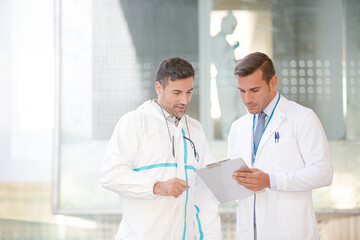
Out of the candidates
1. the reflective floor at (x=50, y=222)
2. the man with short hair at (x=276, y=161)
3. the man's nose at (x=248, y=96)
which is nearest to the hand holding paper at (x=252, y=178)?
the man with short hair at (x=276, y=161)

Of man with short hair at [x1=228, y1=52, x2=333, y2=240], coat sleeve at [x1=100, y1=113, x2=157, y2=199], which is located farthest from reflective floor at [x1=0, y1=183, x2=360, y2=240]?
coat sleeve at [x1=100, y1=113, x2=157, y2=199]

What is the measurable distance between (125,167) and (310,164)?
0.97 meters

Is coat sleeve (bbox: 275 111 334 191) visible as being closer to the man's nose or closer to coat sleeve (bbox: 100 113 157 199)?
the man's nose

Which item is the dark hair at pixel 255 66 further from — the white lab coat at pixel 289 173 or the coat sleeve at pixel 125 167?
the coat sleeve at pixel 125 167

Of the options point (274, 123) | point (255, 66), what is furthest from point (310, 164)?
point (255, 66)

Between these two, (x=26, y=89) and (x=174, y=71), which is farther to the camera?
(x=26, y=89)

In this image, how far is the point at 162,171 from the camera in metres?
1.99

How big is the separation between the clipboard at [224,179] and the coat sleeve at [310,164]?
207 millimetres

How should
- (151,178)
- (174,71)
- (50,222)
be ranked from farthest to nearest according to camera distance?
(50,222), (174,71), (151,178)

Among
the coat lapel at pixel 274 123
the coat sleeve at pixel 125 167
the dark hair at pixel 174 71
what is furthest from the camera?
the coat lapel at pixel 274 123

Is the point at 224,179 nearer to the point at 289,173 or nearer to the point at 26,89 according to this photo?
the point at 289,173

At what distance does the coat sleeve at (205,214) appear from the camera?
2096mm

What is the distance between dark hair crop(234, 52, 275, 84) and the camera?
232 centimetres

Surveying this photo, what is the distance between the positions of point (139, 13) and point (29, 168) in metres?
1.97
